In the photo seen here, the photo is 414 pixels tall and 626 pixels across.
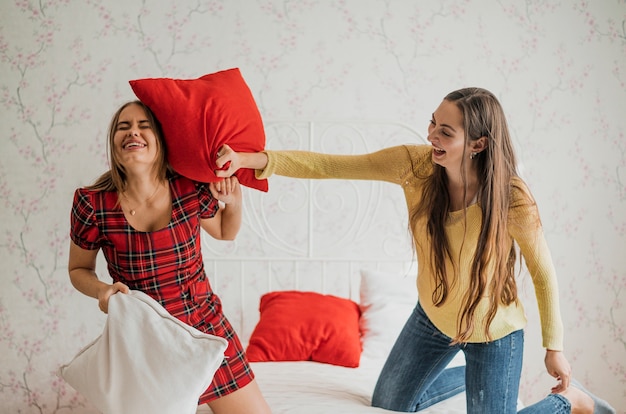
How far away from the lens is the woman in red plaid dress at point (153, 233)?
5.39 ft

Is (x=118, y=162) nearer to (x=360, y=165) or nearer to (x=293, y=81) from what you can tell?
(x=360, y=165)

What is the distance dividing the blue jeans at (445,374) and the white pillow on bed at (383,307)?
1.37 ft

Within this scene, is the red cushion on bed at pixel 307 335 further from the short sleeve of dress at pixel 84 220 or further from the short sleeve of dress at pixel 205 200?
the short sleeve of dress at pixel 84 220

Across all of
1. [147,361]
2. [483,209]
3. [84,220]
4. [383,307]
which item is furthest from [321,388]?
[84,220]

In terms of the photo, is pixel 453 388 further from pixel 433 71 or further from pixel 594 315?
pixel 433 71

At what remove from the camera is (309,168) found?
5.85ft

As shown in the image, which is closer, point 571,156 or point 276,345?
point 276,345

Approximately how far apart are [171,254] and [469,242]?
2.73 feet

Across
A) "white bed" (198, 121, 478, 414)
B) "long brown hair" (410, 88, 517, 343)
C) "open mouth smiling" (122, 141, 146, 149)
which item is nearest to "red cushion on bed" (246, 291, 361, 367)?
"white bed" (198, 121, 478, 414)

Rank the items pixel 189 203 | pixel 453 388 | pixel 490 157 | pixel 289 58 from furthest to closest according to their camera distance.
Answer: pixel 289 58
pixel 453 388
pixel 189 203
pixel 490 157

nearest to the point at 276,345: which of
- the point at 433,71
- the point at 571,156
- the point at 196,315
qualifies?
the point at 196,315

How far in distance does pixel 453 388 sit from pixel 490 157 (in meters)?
0.84

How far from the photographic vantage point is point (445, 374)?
2.04 meters

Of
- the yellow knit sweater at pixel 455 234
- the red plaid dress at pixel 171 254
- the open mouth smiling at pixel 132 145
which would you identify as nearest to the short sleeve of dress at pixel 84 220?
the red plaid dress at pixel 171 254
